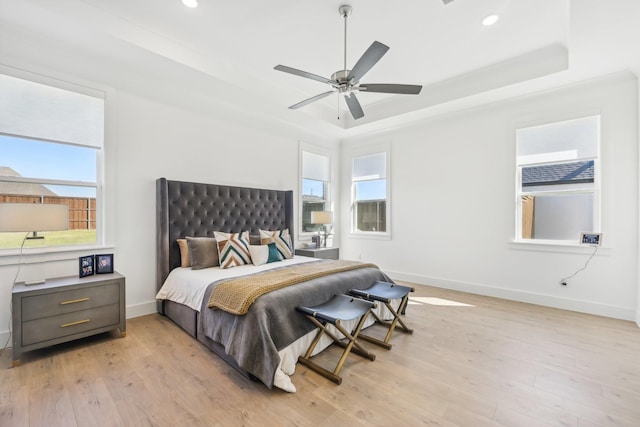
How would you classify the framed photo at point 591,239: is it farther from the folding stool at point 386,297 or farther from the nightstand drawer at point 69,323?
the nightstand drawer at point 69,323

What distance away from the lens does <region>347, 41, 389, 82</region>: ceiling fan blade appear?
2055 millimetres

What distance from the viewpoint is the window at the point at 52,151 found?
104 inches

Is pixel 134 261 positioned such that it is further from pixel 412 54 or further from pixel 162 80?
pixel 412 54

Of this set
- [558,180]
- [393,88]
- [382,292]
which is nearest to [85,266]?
[382,292]

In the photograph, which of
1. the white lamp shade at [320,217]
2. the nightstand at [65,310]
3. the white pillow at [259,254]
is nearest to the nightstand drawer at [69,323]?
the nightstand at [65,310]

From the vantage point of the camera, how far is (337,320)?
2.09 m

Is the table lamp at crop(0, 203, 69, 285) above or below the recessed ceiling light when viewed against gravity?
below

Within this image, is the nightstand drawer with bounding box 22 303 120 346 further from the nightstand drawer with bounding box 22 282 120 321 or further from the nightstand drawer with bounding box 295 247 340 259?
the nightstand drawer with bounding box 295 247 340 259

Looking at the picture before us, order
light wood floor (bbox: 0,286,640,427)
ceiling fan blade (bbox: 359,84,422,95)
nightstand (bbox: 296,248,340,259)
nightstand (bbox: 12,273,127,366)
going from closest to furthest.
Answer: light wood floor (bbox: 0,286,640,427), nightstand (bbox: 12,273,127,366), ceiling fan blade (bbox: 359,84,422,95), nightstand (bbox: 296,248,340,259)

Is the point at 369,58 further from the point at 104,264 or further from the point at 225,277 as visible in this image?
the point at 104,264

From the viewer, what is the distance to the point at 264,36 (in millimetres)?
3021

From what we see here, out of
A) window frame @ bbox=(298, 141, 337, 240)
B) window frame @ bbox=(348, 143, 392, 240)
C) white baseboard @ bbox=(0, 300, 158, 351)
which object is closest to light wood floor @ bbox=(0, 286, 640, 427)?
white baseboard @ bbox=(0, 300, 158, 351)

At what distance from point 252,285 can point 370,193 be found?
3.81 meters

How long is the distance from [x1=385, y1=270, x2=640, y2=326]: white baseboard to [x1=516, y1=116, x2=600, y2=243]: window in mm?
772
